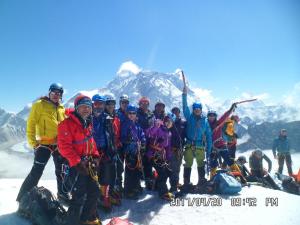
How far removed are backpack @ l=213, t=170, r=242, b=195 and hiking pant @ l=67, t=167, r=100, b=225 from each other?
586 cm

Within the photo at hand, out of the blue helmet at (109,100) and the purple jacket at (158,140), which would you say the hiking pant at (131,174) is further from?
the blue helmet at (109,100)

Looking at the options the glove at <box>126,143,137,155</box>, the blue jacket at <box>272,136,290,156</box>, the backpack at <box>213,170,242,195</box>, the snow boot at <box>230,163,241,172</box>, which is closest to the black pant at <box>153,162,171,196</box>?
the glove at <box>126,143,137,155</box>

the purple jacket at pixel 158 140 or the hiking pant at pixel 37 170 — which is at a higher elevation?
the purple jacket at pixel 158 140

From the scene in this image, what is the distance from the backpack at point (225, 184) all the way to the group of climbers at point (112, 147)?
63 centimetres

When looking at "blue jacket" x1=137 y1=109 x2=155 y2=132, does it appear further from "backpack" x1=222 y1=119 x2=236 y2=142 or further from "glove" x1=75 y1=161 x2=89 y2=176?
"backpack" x1=222 y1=119 x2=236 y2=142

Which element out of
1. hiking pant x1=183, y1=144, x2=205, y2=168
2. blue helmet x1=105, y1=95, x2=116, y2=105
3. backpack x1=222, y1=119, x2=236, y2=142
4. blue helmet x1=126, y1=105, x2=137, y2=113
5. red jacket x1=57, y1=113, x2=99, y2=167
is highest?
backpack x1=222, y1=119, x2=236, y2=142

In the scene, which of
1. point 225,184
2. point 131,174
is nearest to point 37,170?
point 131,174

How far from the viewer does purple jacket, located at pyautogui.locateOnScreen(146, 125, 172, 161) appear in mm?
10375

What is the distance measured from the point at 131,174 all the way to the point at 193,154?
2.91 meters

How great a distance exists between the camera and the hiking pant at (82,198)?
23.0 ft

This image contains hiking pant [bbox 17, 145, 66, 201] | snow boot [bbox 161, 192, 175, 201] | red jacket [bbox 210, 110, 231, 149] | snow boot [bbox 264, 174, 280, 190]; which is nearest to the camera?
hiking pant [bbox 17, 145, 66, 201]

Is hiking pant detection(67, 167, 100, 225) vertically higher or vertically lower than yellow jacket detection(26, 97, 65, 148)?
lower

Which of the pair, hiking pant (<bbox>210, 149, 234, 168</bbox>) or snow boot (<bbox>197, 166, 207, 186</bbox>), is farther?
hiking pant (<bbox>210, 149, 234, 168</bbox>)

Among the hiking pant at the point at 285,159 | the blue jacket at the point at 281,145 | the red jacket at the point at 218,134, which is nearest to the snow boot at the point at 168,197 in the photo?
the red jacket at the point at 218,134
